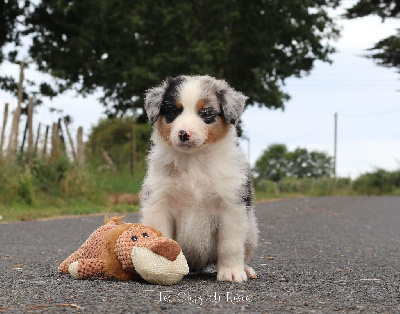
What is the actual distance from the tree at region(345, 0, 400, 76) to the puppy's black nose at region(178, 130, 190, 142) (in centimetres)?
3082

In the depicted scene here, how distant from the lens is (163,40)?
27656mm

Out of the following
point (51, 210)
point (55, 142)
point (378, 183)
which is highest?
point (55, 142)

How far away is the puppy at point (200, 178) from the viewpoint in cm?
462

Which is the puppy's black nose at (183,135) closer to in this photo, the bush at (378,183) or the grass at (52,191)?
the grass at (52,191)

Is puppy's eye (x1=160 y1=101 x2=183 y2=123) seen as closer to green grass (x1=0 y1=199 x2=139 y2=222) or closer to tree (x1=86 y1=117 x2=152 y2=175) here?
tree (x1=86 y1=117 x2=152 y2=175)

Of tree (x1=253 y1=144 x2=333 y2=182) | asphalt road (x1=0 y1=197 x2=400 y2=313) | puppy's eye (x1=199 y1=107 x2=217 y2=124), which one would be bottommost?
asphalt road (x1=0 y1=197 x2=400 y2=313)

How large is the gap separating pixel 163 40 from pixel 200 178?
2382cm

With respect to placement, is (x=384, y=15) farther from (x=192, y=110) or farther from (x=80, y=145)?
(x=192, y=110)

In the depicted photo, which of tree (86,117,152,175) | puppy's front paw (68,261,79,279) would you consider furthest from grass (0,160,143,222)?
puppy's front paw (68,261,79,279)

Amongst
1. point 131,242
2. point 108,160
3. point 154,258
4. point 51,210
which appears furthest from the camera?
point 108,160

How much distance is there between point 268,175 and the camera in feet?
303

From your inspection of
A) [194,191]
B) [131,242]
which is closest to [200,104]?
[194,191]

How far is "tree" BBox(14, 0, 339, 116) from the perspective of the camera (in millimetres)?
27000

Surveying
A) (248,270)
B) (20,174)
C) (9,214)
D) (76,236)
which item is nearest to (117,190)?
(20,174)
